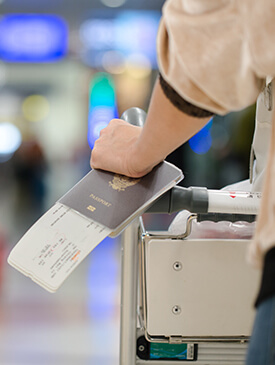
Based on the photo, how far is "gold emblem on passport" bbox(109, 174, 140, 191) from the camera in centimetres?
104

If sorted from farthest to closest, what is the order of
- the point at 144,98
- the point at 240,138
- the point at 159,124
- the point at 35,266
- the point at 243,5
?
1. the point at 144,98
2. the point at 240,138
3. the point at 35,266
4. the point at 159,124
5. the point at 243,5

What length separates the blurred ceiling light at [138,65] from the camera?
11109 mm

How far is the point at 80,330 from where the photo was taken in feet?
9.28

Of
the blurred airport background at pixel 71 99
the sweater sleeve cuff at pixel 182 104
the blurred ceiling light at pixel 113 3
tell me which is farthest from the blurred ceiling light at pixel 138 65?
the sweater sleeve cuff at pixel 182 104

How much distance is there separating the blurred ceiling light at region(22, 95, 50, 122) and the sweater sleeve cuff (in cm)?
1315

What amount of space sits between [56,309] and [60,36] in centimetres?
869

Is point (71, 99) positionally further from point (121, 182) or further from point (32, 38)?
point (121, 182)

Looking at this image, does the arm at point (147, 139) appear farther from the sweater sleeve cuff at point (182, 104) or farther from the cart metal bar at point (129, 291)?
the cart metal bar at point (129, 291)

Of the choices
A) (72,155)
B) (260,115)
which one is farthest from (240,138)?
(260,115)

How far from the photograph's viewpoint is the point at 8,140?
39.7 feet

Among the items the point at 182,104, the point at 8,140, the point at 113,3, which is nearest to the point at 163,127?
the point at 182,104

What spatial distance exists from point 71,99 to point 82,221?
1207 cm

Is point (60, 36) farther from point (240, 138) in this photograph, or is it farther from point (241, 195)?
point (241, 195)

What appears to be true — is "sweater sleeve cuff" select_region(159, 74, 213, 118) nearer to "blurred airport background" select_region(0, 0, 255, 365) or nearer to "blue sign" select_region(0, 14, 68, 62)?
"blurred airport background" select_region(0, 0, 255, 365)
